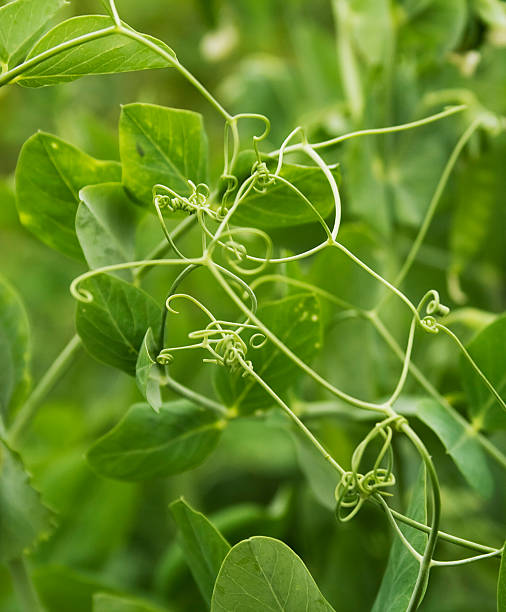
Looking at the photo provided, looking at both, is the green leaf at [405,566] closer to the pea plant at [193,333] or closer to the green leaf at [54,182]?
the pea plant at [193,333]

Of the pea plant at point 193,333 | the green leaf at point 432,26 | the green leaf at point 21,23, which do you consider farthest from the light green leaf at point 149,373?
the green leaf at point 432,26

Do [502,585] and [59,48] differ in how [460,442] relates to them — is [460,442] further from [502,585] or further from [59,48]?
[59,48]

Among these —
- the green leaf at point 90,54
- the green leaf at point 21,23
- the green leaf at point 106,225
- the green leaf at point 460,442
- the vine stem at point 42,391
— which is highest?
the green leaf at point 21,23

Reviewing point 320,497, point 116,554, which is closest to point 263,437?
point 116,554

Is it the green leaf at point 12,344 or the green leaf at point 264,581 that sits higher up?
the green leaf at point 12,344

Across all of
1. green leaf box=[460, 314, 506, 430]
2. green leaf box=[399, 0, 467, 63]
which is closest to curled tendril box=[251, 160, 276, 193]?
green leaf box=[460, 314, 506, 430]

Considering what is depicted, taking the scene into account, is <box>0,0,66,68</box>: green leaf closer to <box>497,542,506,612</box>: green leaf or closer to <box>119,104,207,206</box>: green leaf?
<box>119,104,207,206</box>: green leaf
